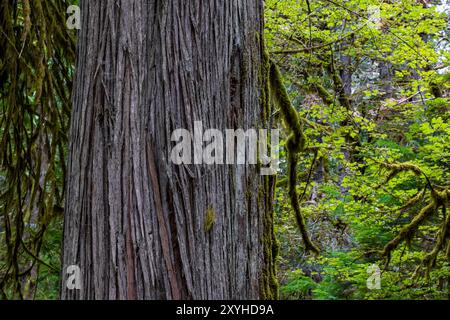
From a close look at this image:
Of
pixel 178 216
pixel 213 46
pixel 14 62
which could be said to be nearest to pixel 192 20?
pixel 213 46

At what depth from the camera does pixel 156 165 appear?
1994mm

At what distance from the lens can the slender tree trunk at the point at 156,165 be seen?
6.37 ft

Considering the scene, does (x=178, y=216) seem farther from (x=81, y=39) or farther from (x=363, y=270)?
(x=363, y=270)

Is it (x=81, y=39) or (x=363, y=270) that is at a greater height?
(x=81, y=39)

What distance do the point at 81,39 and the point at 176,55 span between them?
489mm

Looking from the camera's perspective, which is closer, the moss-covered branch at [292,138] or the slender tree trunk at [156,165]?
the slender tree trunk at [156,165]

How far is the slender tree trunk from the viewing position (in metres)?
1.94

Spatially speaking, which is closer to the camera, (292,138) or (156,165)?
(156,165)

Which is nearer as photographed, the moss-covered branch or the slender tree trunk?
the slender tree trunk

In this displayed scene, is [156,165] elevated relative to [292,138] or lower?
lower
